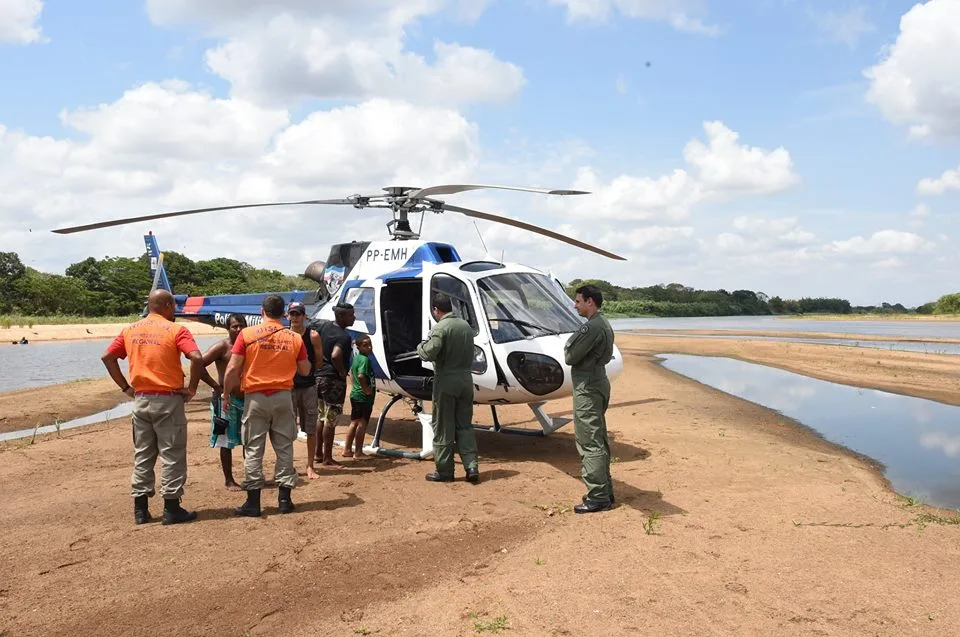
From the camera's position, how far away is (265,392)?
5.89m

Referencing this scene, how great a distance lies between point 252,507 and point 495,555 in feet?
7.82

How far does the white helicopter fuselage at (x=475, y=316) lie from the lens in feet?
25.4

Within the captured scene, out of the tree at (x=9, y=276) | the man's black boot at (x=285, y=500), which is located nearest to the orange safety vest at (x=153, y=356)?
the man's black boot at (x=285, y=500)

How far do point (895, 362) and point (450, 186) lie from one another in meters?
19.7

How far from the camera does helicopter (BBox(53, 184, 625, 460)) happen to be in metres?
7.76

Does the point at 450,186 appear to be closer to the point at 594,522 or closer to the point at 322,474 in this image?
the point at 322,474

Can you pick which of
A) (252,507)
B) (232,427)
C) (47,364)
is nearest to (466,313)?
(232,427)

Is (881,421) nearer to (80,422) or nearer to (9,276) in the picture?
(80,422)

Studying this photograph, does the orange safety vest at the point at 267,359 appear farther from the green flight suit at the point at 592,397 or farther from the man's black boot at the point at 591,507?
the man's black boot at the point at 591,507

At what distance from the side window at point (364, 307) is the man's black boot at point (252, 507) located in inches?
127

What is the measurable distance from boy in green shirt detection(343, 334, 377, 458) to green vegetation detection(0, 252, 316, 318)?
47425 mm

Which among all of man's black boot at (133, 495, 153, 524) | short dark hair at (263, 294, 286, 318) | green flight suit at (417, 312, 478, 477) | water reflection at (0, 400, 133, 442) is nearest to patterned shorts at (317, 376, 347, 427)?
green flight suit at (417, 312, 478, 477)

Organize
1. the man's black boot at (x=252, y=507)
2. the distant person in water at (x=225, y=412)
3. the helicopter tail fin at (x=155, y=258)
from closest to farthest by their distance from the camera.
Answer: the man's black boot at (x=252, y=507) < the distant person in water at (x=225, y=412) < the helicopter tail fin at (x=155, y=258)

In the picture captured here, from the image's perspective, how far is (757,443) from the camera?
31.4 ft
